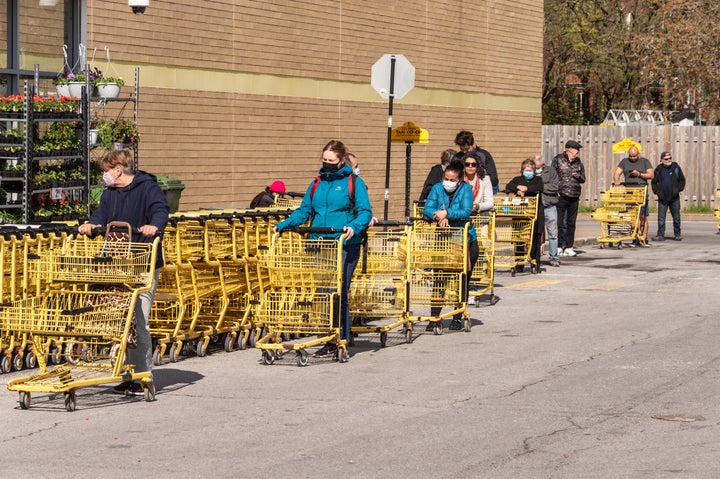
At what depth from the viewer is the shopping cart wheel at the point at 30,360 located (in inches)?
498

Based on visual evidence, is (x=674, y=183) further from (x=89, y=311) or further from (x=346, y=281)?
(x=89, y=311)

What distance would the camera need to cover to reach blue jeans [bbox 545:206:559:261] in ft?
80.0

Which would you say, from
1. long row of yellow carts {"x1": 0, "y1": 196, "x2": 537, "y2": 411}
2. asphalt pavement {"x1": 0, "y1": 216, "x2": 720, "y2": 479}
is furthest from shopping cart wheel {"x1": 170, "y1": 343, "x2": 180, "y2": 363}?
asphalt pavement {"x1": 0, "y1": 216, "x2": 720, "y2": 479}

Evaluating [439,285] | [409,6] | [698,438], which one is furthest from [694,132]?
[698,438]

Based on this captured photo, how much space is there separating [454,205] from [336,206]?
2.89 metres

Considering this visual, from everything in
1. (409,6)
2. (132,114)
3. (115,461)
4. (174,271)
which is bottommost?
(115,461)

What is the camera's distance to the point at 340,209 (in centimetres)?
1330

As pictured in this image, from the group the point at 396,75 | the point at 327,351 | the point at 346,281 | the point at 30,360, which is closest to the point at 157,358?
the point at 30,360

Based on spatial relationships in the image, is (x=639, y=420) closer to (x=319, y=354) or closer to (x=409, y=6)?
(x=319, y=354)

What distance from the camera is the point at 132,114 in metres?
22.6

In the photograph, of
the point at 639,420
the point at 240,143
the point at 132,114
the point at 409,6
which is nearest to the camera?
the point at 639,420

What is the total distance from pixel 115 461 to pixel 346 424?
74.9 inches

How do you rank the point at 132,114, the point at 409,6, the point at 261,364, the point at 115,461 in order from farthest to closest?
1. the point at 409,6
2. the point at 132,114
3. the point at 261,364
4. the point at 115,461

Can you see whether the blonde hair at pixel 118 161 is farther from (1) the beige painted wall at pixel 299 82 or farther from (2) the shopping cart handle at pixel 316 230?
(1) the beige painted wall at pixel 299 82
